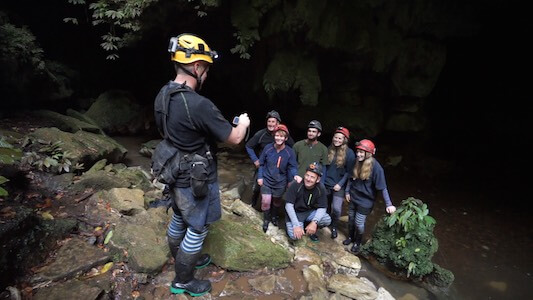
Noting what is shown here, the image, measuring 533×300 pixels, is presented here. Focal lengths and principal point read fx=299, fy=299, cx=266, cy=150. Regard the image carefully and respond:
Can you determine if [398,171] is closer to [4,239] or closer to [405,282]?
[405,282]

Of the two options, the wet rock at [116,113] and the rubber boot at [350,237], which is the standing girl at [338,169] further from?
→ the wet rock at [116,113]

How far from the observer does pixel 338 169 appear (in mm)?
5504

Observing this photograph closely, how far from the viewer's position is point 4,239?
9.24ft

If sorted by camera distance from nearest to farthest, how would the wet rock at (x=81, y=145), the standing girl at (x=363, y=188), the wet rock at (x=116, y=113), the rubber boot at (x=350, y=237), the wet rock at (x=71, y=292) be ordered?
the wet rock at (x=71, y=292), the standing girl at (x=363, y=188), the rubber boot at (x=350, y=237), the wet rock at (x=81, y=145), the wet rock at (x=116, y=113)

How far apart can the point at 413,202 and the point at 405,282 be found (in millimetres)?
1292

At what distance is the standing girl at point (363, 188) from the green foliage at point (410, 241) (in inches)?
9.7

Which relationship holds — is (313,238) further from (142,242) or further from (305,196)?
(142,242)

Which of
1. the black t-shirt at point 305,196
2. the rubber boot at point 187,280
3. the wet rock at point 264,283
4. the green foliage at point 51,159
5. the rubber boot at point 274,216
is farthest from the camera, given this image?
the rubber boot at point 274,216

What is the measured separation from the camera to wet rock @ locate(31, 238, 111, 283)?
10.0ft

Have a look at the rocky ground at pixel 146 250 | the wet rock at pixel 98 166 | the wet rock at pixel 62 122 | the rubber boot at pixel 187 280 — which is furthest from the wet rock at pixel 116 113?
the rubber boot at pixel 187 280

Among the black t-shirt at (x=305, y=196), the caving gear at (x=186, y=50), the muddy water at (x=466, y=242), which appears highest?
the caving gear at (x=186, y=50)

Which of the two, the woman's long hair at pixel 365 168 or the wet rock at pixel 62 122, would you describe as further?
the wet rock at pixel 62 122

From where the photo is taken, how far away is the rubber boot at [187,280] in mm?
3021

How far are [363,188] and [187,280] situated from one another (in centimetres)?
310
